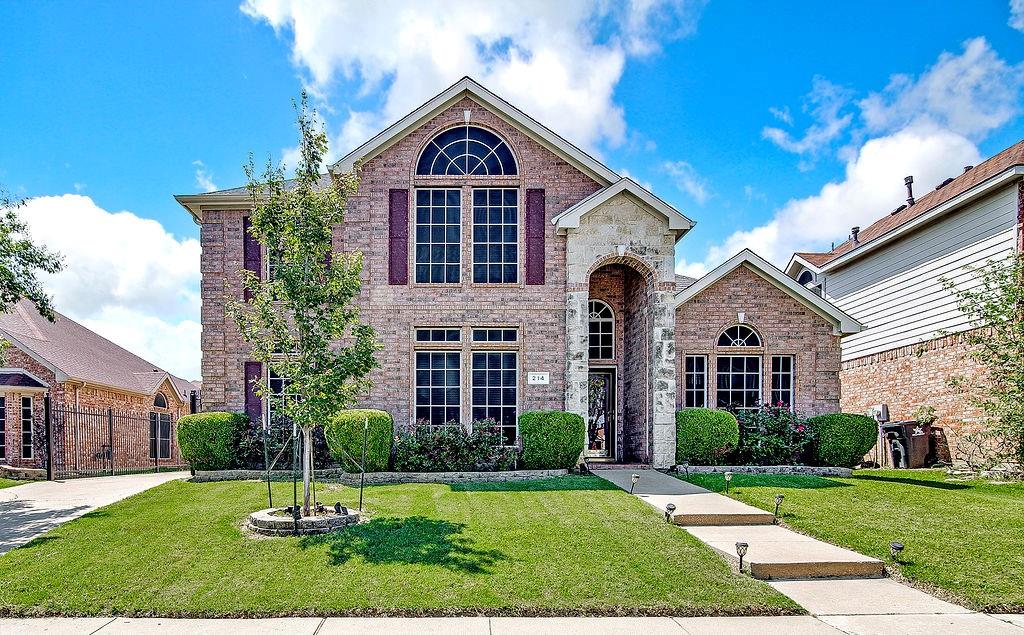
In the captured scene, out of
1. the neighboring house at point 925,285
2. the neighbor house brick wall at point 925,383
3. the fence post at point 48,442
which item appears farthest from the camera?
the neighbor house brick wall at point 925,383

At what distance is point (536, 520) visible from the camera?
8258 millimetres

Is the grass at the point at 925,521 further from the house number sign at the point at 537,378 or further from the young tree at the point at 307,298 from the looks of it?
the young tree at the point at 307,298

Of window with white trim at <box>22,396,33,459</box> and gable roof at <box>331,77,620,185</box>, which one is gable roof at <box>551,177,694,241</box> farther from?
window with white trim at <box>22,396,33,459</box>

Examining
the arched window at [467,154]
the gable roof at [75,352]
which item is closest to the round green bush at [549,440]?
the arched window at [467,154]

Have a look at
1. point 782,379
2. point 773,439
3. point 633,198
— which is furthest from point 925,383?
point 633,198

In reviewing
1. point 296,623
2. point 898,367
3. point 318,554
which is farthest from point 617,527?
point 898,367

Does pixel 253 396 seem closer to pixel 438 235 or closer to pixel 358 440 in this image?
pixel 358 440

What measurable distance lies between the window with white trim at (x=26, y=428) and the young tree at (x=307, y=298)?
11706mm

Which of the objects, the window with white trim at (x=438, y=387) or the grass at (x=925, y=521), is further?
the window with white trim at (x=438, y=387)

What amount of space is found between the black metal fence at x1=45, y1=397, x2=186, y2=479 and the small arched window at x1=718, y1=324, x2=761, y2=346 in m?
14.8

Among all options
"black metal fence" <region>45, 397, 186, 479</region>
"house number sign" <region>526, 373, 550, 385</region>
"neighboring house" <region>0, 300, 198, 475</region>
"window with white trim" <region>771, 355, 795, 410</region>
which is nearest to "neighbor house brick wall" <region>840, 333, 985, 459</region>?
"window with white trim" <region>771, 355, 795, 410</region>

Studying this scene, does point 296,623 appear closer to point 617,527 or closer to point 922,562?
point 617,527

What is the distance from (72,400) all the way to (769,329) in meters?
18.0

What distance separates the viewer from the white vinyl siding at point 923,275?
47.3 feet
